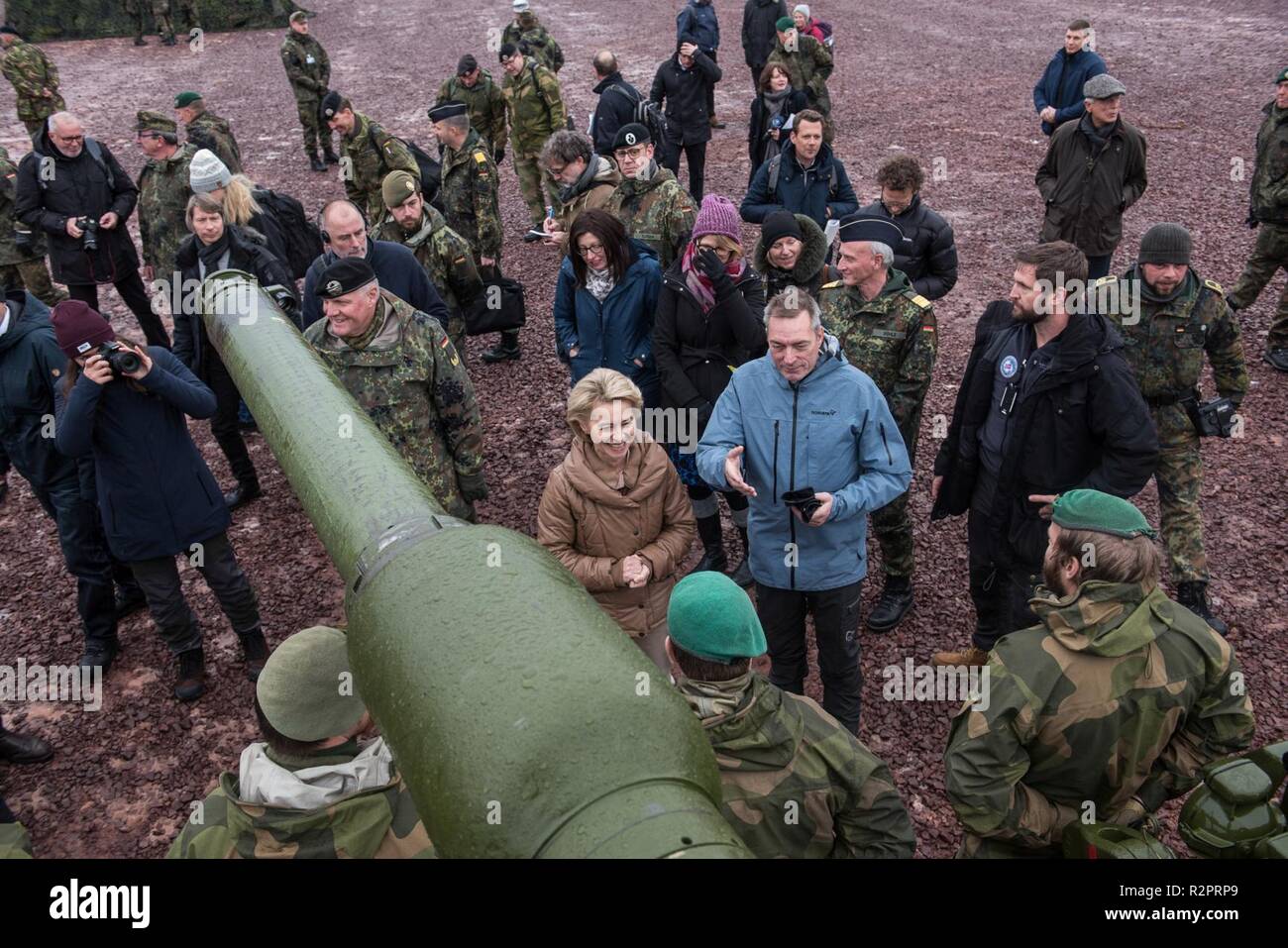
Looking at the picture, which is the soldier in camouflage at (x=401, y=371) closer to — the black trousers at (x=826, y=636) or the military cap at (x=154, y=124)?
the black trousers at (x=826, y=636)

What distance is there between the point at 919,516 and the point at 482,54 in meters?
19.2

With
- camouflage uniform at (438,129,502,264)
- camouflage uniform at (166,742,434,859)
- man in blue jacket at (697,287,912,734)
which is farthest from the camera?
camouflage uniform at (438,129,502,264)

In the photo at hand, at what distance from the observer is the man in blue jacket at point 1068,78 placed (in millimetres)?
10320

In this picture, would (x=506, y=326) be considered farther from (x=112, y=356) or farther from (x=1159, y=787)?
(x=1159, y=787)

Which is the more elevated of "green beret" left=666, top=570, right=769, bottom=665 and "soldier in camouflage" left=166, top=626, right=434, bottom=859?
"green beret" left=666, top=570, right=769, bottom=665

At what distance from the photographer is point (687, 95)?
12.1 m

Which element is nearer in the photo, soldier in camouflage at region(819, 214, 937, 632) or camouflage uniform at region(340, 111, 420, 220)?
soldier in camouflage at region(819, 214, 937, 632)

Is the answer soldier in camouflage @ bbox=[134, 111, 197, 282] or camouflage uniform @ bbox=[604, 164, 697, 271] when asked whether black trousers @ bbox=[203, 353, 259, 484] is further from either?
camouflage uniform @ bbox=[604, 164, 697, 271]

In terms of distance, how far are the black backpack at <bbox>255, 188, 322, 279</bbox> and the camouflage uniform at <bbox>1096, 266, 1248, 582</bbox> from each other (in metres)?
6.07

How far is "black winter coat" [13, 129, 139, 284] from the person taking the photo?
852 centimetres

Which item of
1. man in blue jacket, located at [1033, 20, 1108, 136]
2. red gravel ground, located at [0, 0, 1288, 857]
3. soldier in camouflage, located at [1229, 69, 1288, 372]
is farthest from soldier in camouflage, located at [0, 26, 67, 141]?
soldier in camouflage, located at [1229, 69, 1288, 372]

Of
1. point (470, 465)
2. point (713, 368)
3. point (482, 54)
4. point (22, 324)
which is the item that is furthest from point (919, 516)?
point (482, 54)

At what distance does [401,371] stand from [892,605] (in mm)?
3245

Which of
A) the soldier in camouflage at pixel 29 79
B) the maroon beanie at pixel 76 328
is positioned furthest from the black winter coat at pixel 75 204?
the maroon beanie at pixel 76 328
